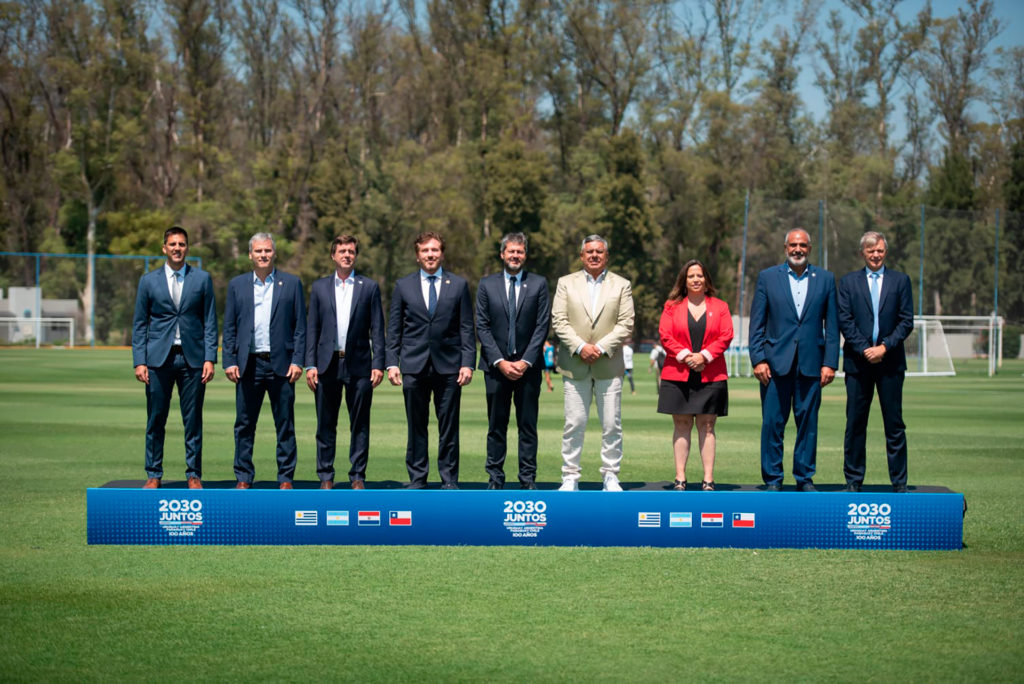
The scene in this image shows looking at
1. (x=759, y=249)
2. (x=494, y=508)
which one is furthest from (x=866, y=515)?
(x=759, y=249)

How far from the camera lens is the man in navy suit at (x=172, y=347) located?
7969 millimetres

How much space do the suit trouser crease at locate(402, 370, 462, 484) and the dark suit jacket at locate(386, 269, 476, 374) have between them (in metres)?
0.08

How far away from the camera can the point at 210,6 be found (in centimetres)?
5259

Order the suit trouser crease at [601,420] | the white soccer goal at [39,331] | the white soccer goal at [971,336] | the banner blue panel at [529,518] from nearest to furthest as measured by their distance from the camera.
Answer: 1. the banner blue panel at [529,518]
2. the suit trouser crease at [601,420]
3. the white soccer goal at [971,336]
4. the white soccer goal at [39,331]

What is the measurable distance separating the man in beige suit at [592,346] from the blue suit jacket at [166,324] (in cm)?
245

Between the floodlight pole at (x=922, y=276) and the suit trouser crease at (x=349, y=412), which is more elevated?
the floodlight pole at (x=922, y=276)

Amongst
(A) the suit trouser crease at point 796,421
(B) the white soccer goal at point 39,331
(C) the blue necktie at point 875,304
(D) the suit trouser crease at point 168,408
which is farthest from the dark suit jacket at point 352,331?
(B) the white soccer goal at point 39,331

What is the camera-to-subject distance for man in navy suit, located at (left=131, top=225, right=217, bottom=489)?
7969 mm

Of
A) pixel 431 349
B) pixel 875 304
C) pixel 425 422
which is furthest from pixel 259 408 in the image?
pixel 875 304

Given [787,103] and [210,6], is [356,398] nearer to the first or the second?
[210,6]

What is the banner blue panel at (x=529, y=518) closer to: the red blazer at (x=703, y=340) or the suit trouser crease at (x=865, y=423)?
Answer: the suit trouser crease at (x=865, y=423)

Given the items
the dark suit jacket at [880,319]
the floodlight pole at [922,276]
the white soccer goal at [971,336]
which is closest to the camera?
the dark suit jacket at [880,319]

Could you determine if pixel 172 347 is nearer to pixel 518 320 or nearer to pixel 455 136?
pixel 518 320

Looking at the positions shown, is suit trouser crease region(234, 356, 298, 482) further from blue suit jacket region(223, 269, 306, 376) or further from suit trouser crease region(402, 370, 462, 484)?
suit trouser crease region(402, 370, 462, 484)
